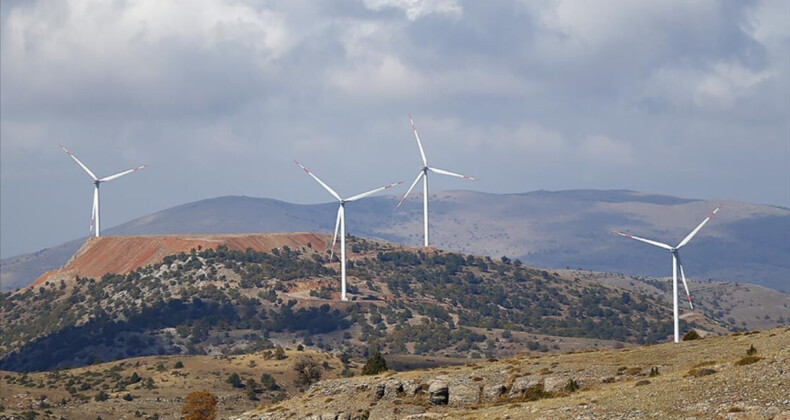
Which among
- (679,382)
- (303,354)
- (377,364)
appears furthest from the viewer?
(303,354)

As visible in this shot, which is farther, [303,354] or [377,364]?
[303,354]

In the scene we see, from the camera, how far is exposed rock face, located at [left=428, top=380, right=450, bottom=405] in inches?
3091

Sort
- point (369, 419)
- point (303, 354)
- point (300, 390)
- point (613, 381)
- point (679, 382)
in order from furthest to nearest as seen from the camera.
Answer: point (303, 354) → point (300, 390) → point (369, 419) → point (613, 381) → point (679, 382)

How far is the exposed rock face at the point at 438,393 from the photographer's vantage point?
78500mm

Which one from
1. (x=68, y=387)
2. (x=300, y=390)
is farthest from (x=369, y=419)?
(x=68, y=387)

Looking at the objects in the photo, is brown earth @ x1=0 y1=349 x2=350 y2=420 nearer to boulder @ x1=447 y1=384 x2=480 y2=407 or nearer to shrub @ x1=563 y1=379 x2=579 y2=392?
boulder @ x1=447 y1=384 x2=480 y2=407

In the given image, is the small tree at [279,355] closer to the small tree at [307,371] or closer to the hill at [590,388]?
the small tree at [307,371]

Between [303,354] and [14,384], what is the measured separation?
130 feet

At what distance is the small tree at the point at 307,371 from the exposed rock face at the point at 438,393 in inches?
2890

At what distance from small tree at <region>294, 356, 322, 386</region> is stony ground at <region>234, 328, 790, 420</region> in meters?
61.3

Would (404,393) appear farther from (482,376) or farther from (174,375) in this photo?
(174,375)

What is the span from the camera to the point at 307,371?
156 m

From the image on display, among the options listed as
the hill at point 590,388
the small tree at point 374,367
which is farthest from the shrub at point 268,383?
the small tree at point 374,367

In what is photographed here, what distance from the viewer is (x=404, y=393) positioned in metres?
81.8
